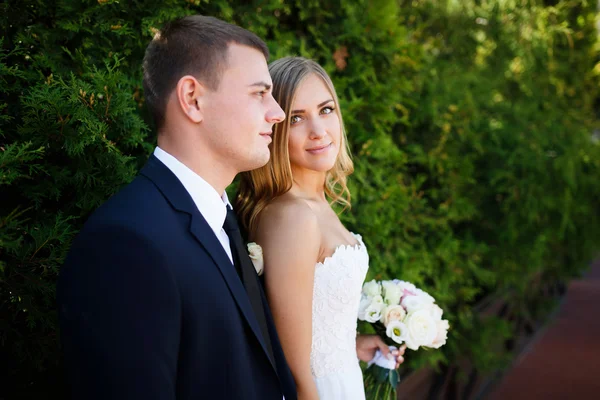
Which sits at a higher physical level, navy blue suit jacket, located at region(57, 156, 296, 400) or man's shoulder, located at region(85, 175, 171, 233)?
man's shoulder, located at region(85, 175, 171, 233)

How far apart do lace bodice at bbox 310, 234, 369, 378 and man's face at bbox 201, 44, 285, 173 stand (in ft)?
2.51

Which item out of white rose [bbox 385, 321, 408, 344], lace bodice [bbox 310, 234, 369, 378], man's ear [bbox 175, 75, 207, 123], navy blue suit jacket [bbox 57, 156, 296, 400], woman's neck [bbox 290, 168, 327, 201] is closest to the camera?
navy blue suit jacket [bbox 57, 156, 296, 400]

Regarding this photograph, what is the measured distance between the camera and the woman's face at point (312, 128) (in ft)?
8.25

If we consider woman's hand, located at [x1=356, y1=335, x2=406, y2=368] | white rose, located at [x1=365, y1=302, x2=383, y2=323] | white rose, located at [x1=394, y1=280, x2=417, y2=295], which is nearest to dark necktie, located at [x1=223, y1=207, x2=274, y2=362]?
white rose, located at [x1=365, y1=302, x2=383, y2=323]

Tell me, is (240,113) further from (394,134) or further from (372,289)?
(394,134)

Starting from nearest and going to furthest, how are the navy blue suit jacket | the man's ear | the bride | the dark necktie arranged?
the navy blue suit jacket → the man's ear → the dark necktie → the bride

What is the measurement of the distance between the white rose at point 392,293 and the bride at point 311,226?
0.27 meters

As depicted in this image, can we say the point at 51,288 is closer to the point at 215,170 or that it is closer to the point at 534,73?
the point at 215,170

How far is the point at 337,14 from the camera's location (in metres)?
3.97

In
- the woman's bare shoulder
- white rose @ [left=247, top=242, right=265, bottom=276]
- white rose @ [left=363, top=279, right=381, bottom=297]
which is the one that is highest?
the woman's bare shoulder

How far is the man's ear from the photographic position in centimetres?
174

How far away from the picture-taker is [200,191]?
5.80 ft

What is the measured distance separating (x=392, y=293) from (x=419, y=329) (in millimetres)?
237

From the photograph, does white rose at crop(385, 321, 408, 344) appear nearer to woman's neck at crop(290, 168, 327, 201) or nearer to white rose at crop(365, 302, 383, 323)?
white rose at crop(365, 302, 383, 323)
